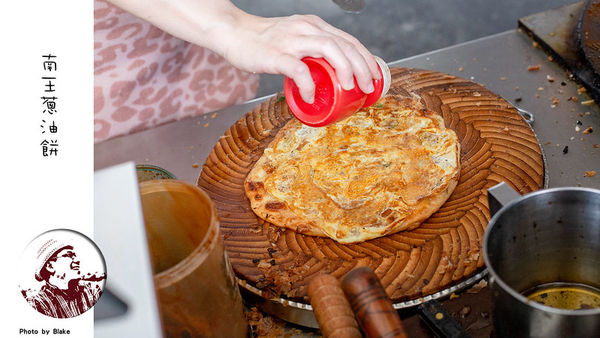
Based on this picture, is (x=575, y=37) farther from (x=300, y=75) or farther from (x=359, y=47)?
(x=300, y=75)

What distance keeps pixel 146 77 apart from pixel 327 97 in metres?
0.92

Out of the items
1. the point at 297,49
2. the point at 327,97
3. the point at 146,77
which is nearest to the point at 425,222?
the point at 327,97

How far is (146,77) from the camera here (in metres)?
1.85

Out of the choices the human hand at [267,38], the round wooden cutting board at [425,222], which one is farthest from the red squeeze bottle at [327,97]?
the round wooden cutting board at [425,222]

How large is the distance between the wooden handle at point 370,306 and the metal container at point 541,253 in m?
0.14

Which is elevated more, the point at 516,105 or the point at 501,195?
the point at 501,195

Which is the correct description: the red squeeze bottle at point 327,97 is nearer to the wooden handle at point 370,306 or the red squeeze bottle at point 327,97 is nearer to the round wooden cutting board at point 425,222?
the round wooden cutting board at point 425,222

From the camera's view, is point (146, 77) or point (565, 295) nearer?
point (565, 295)

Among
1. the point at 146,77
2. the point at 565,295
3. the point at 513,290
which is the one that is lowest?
the point at 146,77

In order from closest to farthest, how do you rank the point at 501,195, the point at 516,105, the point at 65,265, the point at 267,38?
the point at 65,265
the point at 501,195
the point at 267,38
the point at 516,105

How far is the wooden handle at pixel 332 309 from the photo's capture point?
0.64m

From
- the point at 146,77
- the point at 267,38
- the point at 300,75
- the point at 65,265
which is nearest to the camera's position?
the point at 65,265

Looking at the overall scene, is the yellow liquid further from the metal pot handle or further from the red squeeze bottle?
the red squeeze bottle

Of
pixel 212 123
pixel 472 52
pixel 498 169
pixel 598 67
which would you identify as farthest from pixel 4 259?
pixel 472 52
